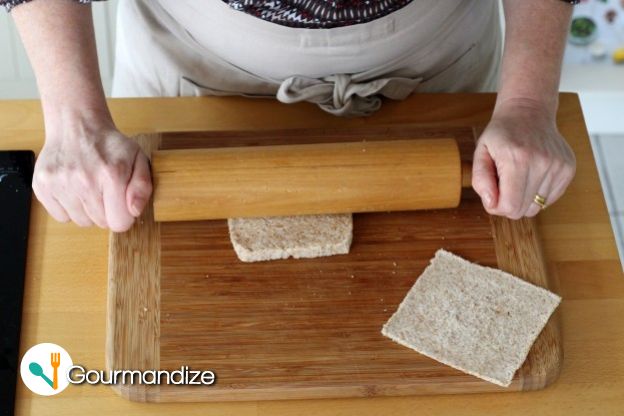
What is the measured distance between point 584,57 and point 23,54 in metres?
1.58

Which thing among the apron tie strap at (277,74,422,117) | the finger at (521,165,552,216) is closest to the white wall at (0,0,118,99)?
the apron tie strap at (277,74,422,117)

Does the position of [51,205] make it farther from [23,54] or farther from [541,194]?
[23,54]

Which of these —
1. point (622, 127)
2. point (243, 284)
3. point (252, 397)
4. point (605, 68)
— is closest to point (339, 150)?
point (243, 284)

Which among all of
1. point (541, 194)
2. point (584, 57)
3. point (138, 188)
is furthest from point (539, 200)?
point (584, 57)

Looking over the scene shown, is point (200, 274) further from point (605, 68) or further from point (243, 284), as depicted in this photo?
point (605, 68)

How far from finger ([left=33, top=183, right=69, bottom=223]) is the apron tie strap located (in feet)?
1.19

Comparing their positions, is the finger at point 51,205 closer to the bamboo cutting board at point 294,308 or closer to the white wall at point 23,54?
the bamboo cutting board at point 294,308

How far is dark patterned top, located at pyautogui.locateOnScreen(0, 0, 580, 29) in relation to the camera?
1.14 metres

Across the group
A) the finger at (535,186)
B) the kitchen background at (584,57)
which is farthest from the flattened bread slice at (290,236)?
the kitchen background at (584,57)

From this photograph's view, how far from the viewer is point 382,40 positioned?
4.02 feet

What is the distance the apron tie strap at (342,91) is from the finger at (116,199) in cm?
30

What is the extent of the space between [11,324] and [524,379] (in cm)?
64

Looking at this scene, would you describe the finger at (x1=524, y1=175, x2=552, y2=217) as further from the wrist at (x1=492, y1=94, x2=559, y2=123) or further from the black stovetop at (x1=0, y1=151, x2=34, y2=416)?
the black stovetop at (x1=0, y1=151, x2=34, y2=416)

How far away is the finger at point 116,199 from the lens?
1.08 meters
